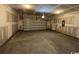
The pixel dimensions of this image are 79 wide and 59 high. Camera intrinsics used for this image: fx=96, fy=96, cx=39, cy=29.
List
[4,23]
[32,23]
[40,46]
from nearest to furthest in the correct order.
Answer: [40,46] < [4,23] < [32,23]

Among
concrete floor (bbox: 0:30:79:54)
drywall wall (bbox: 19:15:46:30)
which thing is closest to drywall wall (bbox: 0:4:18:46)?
concrete floor (bbox: 0:30:79:54)

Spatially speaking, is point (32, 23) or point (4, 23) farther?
point (32, 23)

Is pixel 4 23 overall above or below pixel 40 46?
above

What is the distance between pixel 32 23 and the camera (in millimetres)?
9656

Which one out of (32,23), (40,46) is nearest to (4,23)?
(40,46)

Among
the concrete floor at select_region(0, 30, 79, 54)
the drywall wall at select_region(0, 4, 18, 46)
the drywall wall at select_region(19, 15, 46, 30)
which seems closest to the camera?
the concrete floor at select_region(0, 30, 79, 54)

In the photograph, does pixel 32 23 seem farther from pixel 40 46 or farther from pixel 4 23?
pixel 40 46

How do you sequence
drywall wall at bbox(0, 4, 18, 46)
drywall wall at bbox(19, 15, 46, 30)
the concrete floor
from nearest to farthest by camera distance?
the concrete floor
drywall wall at bbox(0, 4, 18, 46)
drywall wall at bbox(19, 15, 46, 30)

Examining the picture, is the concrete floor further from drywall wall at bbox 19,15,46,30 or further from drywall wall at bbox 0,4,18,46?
drywall wall at bbox 19,15,46,30

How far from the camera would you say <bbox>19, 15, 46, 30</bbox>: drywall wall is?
9328 millimetres

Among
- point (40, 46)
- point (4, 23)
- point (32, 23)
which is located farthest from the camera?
point (32, 23)

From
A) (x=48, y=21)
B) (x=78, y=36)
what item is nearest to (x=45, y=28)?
(x=48, y=21)
